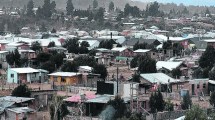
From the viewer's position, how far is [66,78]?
76.8 ft

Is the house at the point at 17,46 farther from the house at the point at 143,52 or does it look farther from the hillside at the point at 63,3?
the hillside at the point at 63,3

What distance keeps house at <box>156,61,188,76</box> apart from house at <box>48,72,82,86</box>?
401 centimetres

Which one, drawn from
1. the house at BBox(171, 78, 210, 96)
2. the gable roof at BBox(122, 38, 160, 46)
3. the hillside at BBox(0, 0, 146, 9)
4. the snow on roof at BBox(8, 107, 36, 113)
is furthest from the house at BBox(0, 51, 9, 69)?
the hillside at BBox(0, 0, 146, 9)

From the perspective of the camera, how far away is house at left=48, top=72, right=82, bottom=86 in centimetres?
2336

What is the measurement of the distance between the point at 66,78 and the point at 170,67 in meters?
5.13

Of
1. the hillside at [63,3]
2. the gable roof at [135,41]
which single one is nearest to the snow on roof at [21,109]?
the gable roof at [135,41]

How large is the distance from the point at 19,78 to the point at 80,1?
81785 mm

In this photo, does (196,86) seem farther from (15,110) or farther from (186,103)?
(15,110)

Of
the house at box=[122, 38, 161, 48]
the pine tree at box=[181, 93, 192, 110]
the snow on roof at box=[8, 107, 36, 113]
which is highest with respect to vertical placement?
the house at box=[122, 38, 161, 48]

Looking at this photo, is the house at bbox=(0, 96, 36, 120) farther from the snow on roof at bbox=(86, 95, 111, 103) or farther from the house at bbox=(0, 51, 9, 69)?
the house at bbox=(0, 51, 9, 69)

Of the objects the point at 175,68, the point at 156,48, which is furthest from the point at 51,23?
the point at 175,68

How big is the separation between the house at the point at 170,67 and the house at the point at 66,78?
401 centimetres

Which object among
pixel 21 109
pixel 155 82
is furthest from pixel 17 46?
pixel 21 109

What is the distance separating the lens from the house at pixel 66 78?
2336 cm
